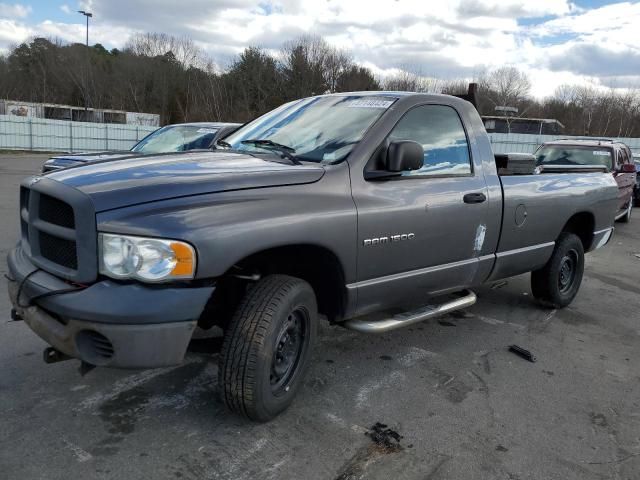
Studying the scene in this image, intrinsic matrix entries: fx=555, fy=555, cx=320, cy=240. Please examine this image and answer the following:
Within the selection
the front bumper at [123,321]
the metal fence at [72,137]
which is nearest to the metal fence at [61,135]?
the metal fence at [72,137]

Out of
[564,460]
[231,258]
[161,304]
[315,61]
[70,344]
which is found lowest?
[564,460]

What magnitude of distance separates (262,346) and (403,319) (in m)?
1.22

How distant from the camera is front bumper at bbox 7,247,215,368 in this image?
248 centimetres

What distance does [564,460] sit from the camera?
296 centimetres

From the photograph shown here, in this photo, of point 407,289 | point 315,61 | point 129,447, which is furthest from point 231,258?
point 315,61

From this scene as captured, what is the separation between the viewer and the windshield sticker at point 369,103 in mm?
3801

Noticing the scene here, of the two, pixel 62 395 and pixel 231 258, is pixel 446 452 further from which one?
pixel 62 395

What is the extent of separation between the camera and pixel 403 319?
3.72 meters

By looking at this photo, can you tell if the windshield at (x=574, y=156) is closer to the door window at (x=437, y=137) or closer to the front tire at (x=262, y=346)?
the door window at (x=437, y=137)

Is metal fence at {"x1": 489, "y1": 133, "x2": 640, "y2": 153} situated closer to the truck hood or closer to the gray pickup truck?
the gray pickup truck

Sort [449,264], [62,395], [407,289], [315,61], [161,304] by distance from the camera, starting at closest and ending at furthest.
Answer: [161,304], [62,395], [407,289], [449,264], [315,61]

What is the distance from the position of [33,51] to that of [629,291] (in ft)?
236

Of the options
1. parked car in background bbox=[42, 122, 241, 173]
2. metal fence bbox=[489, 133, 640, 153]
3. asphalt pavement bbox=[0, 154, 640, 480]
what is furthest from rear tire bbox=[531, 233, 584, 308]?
metal fence bbox=[489, 133, 640, 153]

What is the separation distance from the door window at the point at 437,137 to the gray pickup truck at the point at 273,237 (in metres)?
0.01
